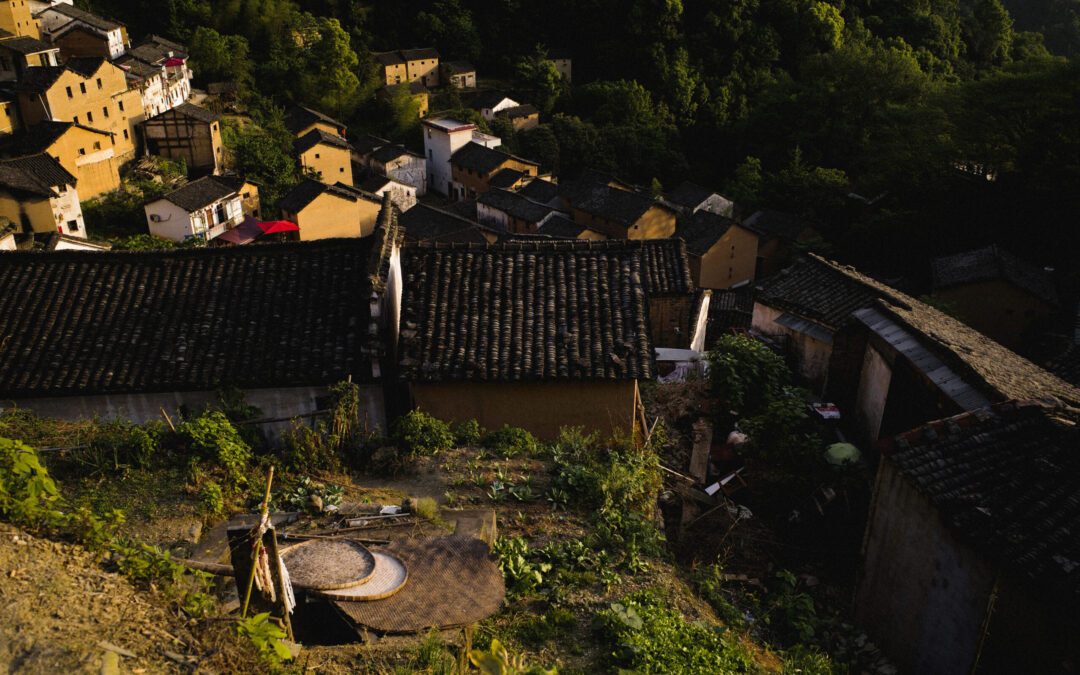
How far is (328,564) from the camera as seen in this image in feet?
21.6

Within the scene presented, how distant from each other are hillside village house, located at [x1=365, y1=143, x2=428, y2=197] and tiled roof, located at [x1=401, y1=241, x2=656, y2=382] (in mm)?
44805

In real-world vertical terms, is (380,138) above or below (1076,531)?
below

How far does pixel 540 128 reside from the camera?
6266 cm

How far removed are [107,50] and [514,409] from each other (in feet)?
177

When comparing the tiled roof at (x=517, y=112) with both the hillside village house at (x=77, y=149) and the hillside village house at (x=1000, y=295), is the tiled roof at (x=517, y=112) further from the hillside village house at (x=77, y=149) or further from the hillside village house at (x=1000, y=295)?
the hillside village house at (x=1000, y=295)

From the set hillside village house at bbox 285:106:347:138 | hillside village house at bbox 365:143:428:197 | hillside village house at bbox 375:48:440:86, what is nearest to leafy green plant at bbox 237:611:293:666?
hillside village house at bbox 285:106:347:138

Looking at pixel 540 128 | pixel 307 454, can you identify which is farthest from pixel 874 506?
pixel 540 128

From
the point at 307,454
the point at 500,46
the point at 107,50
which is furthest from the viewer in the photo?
the point at 500,46

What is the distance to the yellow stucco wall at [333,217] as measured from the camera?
39.2 meters

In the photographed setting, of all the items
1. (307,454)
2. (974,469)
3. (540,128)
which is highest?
(974,469)

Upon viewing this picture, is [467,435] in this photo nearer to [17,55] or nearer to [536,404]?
[536,404]

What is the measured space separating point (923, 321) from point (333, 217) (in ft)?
108

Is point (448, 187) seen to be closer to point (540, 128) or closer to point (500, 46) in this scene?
point (540, 128)

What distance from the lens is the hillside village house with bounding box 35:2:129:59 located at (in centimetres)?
4975
